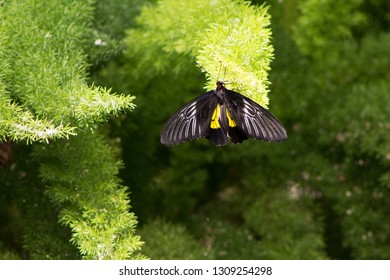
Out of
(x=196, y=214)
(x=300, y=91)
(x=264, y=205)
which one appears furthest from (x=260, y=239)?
(x=300, y=91)

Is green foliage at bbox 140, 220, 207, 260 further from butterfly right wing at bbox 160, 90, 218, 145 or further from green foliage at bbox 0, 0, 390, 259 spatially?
butterfly right wing at bbox 160, 90, 218, 145

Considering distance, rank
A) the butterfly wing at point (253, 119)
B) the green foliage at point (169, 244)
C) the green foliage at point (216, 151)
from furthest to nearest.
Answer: the green foliage at point (169, 244), the green foliage at point (216, 151), the butterfly wing at point (253, 119)

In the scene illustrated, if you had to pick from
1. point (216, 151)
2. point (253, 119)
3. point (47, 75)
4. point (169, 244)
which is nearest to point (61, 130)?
point (47, 75)

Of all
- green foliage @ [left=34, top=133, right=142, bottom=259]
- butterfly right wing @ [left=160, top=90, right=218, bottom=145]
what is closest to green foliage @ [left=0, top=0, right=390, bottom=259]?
green foliage @ [left=34, top=133, right=142, bottom=259]

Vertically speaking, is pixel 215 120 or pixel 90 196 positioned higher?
pixel 215 120

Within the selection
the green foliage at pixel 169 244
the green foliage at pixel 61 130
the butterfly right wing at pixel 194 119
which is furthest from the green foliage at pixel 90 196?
the green foliage at pixel 169 244

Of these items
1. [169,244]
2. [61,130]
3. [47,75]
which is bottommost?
[169,244]

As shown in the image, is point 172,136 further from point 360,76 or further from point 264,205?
point 360,76

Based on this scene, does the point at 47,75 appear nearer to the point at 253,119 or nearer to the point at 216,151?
the point at 253,119

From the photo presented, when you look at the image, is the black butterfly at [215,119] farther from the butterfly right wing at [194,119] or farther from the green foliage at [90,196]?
the green foliage at [90,196]
